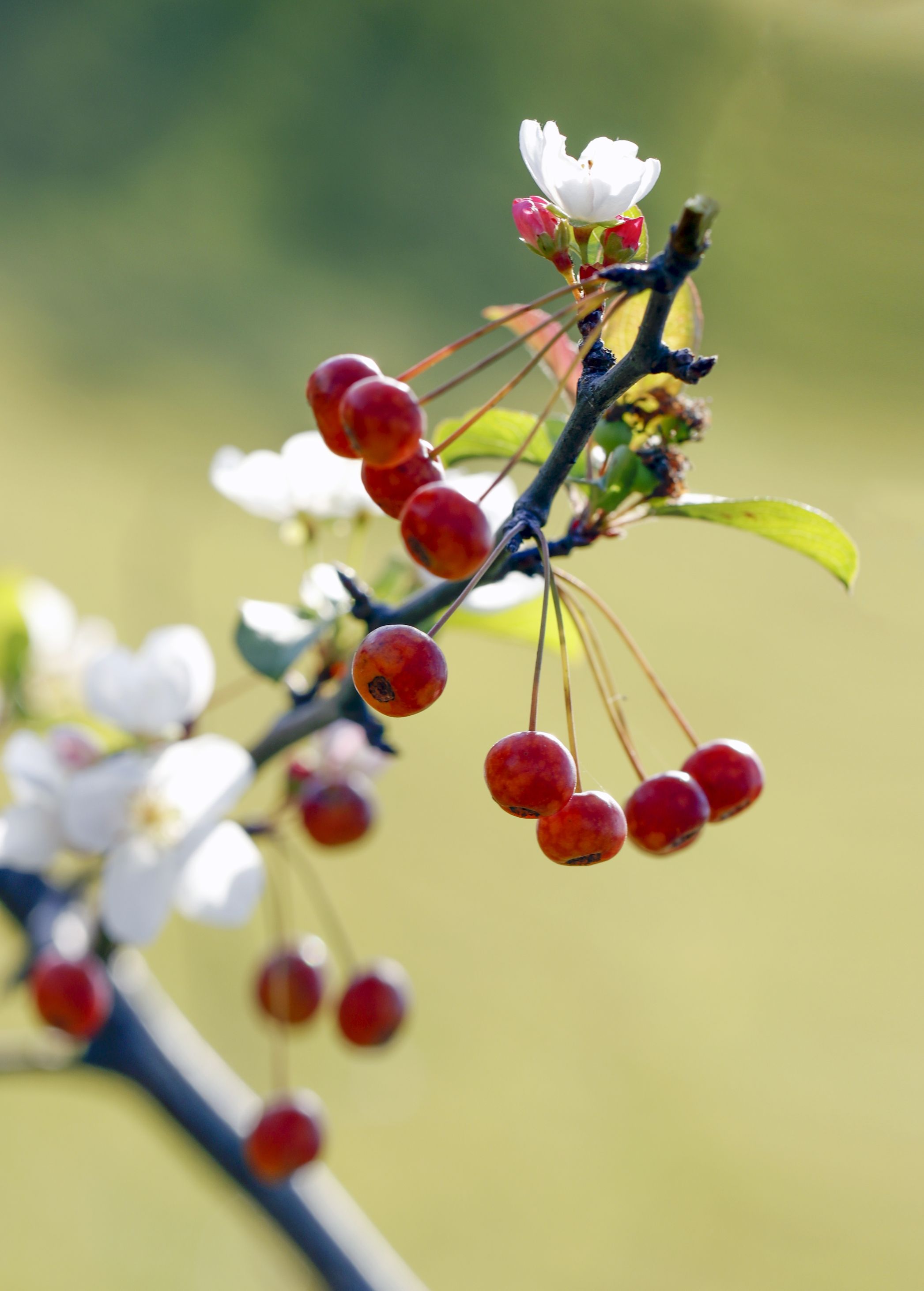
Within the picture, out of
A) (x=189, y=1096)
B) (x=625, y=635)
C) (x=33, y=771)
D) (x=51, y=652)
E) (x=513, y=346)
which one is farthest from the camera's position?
(x=51, y=652)

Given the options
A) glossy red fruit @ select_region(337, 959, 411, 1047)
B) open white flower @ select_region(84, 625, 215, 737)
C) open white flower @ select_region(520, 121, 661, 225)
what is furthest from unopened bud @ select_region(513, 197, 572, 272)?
glossy red fruit @ select_region(337, 959, 411, 1047)

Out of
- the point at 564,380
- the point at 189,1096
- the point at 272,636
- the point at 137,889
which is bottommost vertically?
the point at 189,1096

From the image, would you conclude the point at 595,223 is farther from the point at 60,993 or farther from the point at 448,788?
the point at 448,788

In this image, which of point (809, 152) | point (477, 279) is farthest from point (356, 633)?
point (477, 279)

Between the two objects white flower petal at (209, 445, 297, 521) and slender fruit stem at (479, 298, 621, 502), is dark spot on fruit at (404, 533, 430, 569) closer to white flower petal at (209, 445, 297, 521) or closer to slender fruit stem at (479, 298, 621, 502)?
slender fruit stem at (479, 298, 621, 502)

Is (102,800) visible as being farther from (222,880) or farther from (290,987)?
(290,987)

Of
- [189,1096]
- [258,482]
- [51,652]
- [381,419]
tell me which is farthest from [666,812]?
[51,652]

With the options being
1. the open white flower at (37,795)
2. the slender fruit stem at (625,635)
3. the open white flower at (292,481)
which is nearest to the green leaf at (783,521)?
the slender fruit stem at (625,635)
